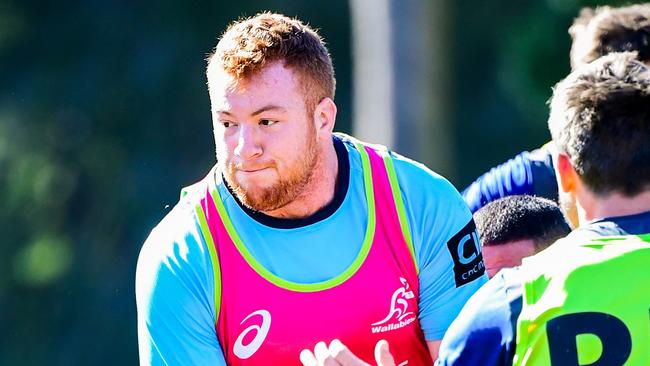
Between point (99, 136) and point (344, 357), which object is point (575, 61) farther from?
point (99, 136)

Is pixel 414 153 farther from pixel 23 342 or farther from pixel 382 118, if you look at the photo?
pixel 23 342

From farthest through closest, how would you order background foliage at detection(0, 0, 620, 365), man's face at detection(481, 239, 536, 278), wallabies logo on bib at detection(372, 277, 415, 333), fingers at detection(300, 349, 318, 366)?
background foliage at detection(0, 0, 620, 365), man's face at detection(481, 239, 536, 278), wallabies logo on bib at detection(372, 277, 415, 333), fingers at detection(300, 349, 318, 366)

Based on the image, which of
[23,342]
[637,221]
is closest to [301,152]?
[637,221]

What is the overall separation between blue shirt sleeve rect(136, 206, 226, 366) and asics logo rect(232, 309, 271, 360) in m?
0.06

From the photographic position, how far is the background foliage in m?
11.4

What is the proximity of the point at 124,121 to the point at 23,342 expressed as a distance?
267cm

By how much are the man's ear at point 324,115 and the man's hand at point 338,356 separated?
0.67m

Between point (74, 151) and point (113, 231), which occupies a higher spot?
point (74, 151)

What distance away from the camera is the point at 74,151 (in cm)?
1259

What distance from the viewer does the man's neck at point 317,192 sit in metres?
3.76

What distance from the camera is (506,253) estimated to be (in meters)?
4.23

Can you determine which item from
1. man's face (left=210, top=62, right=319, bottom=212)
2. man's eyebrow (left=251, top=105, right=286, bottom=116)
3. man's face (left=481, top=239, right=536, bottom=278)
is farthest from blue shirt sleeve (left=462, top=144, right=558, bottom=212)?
man's eyebrow (left=251, top=105, right=286, bottom=116)

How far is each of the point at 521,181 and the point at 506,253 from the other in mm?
705

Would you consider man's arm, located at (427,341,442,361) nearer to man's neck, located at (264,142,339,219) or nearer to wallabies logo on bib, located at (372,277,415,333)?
wallabies logo on bib, located at (372,277,415,333)
